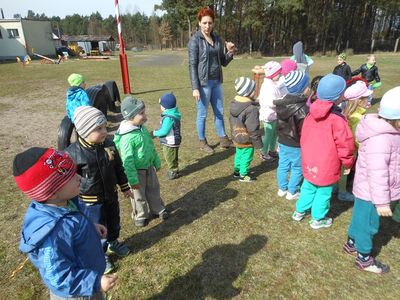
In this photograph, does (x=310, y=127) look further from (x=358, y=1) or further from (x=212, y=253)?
(x=358, y=1)

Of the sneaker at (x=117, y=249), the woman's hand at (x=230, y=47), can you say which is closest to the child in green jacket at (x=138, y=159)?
the sneaker at (x=117, y=249)

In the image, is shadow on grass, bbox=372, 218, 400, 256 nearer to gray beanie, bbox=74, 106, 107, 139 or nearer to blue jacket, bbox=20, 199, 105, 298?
blue jacket, bbox=20, 199, 105, 298

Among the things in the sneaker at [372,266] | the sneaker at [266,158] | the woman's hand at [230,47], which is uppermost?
the woman's hand at [230,47]

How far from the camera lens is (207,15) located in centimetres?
516

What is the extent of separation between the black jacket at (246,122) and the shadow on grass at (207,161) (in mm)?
1230

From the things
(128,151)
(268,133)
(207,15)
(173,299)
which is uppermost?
(207,15)

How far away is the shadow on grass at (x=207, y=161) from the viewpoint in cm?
526

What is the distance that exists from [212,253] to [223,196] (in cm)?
122

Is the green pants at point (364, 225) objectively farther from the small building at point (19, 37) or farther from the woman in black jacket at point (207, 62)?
the small building at point (19, 37)

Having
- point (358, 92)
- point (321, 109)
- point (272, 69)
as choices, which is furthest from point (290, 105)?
point (272, 69)

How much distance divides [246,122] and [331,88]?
1415 millimetres

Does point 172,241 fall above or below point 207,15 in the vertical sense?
below

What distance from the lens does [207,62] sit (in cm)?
549

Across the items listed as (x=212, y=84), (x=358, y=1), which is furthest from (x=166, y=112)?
(x=358, y=1)
